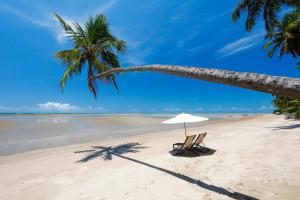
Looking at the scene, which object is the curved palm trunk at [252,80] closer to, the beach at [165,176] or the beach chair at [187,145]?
the beach at [165,176]

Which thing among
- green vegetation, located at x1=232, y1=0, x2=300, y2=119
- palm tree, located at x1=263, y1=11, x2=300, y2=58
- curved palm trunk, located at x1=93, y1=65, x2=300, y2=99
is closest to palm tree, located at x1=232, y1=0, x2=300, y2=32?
green vegetation, located at x1=232, y1=0, x2=300, y2=119

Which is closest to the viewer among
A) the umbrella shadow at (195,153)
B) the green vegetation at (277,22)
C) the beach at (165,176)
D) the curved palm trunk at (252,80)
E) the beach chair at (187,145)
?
the curved palm trunk at (252,80)

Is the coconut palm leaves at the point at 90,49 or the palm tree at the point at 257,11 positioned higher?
the palm tree at the point at 257,11

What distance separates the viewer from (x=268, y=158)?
6824 millimetres

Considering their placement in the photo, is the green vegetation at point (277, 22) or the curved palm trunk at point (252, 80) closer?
the curved palm trunk at point (252, 80)

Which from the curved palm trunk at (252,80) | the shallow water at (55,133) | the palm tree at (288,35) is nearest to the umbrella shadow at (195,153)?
the curved palm trunk at (252,80)

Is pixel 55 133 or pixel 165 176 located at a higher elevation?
pixel 55 133

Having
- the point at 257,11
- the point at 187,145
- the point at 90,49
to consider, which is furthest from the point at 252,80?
the point at 257,11

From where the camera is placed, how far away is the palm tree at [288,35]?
22.4 m

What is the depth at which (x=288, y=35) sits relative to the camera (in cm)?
2255

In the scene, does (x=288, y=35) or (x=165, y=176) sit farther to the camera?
(x=288, y=35)

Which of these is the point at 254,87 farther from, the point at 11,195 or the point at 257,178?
the point at 11,195

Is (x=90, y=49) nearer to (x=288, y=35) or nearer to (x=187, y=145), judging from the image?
(x=187, y=145)

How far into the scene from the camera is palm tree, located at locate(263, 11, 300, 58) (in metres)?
22.4
